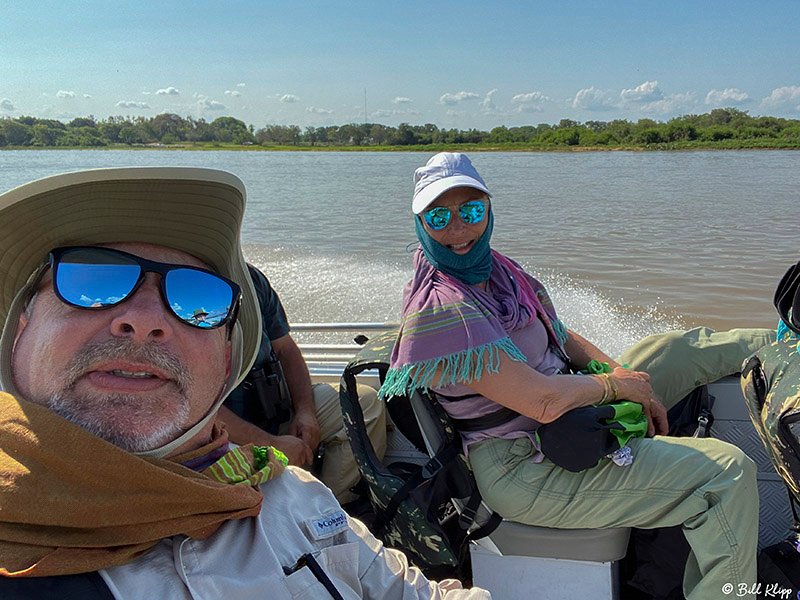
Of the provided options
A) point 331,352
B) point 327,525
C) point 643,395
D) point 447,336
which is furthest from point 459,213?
point 331,352

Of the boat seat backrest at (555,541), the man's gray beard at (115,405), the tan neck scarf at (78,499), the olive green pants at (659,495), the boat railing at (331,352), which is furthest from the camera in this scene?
the boat railing at (331,352)

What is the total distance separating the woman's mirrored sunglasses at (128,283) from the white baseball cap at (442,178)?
2.78ft

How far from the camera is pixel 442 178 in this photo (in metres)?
1.85

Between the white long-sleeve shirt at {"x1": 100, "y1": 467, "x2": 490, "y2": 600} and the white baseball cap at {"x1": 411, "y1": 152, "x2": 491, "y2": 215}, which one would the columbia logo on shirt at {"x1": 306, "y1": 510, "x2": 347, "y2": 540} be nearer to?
the white long-sleeve shirt at {"x1": 100, "y1": 467, "x2": 490, "y2": 600}

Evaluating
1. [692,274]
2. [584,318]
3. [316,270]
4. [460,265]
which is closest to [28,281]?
[460,265]

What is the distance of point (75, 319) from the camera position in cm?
97

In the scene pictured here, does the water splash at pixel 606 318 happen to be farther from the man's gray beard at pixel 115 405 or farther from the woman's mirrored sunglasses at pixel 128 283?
the man's gray beard at pixel 115 405

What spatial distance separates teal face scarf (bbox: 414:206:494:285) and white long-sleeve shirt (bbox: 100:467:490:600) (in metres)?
0.80

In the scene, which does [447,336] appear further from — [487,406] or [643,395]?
[643,395]

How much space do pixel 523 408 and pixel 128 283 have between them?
1034mm

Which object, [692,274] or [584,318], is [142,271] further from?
[692,274]

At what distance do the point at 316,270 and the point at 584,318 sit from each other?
3.49 m

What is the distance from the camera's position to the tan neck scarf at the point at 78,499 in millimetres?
791

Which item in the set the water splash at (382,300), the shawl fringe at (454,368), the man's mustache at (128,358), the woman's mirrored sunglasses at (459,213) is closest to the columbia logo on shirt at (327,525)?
the man's mustache at (128,358)
